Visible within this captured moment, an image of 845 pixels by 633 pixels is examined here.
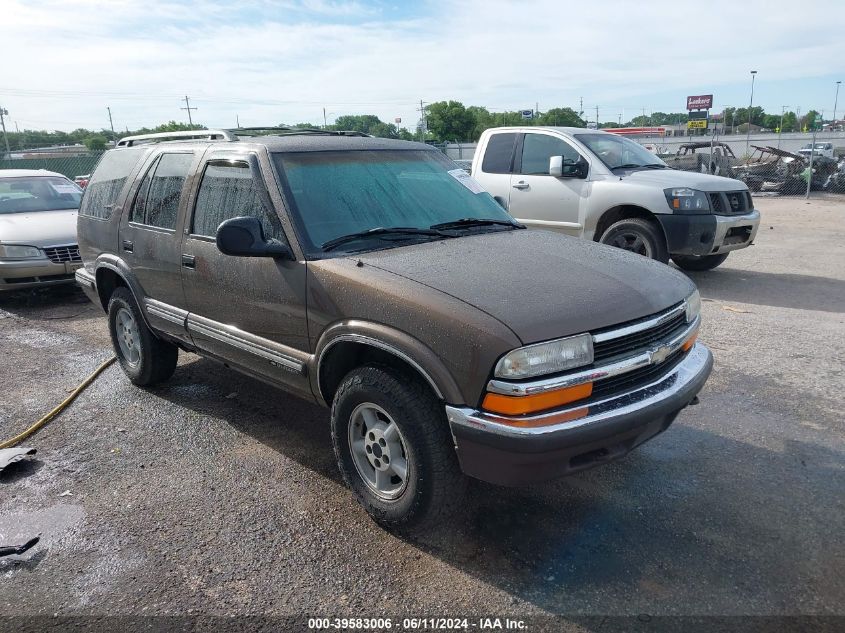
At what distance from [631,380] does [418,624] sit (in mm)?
1372

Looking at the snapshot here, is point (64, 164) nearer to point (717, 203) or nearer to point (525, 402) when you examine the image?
point (717, 203)

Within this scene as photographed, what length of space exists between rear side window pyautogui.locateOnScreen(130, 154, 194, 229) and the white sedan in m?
3.49

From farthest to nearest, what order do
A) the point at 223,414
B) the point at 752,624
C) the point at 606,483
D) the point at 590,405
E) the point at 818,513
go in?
the point at 223,414, the point at 606,483, the point at 818,513, the point at 590,405, the point at 752,624

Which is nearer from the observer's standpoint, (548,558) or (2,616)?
(2,616)

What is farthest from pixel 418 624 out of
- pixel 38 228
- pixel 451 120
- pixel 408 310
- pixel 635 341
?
pixel 451 120

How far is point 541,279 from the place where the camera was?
Answer: 306 cm

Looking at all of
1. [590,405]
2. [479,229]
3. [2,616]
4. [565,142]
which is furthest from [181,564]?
[565,142]

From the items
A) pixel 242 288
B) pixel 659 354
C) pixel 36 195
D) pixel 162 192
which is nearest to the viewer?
pixel 659 354

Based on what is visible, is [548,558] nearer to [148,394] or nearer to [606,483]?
[606,483]

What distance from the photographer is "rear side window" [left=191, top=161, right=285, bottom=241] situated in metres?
3.60

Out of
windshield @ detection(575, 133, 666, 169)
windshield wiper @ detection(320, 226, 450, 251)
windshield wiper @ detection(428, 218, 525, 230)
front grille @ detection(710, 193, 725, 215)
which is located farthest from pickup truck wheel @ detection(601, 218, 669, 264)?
windshield wiper @ detection(320, 226, 450, 251)

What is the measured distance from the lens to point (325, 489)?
3652 mm

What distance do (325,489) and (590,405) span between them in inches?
65.0

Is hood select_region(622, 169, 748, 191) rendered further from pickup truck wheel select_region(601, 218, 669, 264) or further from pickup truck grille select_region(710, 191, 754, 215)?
pickup truck wheel select_region(601, 218, 669, 264)
